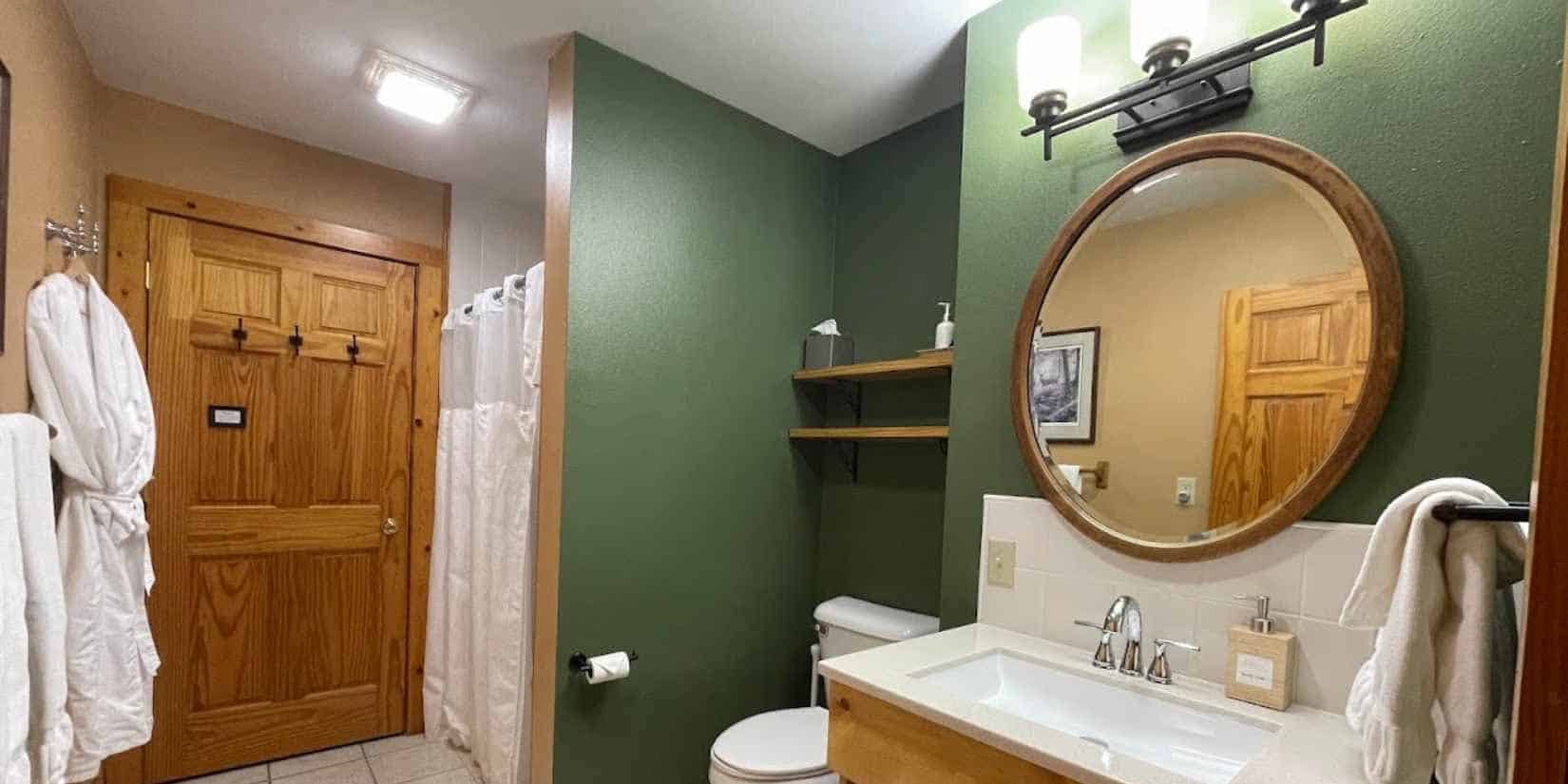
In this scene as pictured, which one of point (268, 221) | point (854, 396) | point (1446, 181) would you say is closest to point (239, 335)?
point (268, 221)

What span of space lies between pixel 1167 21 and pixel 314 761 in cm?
350

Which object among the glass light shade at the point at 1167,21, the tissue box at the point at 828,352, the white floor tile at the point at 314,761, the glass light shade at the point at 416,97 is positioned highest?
the glass light shade at the point at 416,97

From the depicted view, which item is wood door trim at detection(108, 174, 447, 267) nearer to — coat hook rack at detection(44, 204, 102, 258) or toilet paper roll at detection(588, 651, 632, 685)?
coat hook rack at detection(44, 204, 102, 258)

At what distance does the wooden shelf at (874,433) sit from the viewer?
180 centimetres

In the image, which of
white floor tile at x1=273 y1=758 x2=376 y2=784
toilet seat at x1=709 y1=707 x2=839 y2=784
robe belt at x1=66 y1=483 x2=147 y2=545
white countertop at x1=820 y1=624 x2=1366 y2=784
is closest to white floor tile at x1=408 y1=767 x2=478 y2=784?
white floor tile at x1=273 y1=758 x2=376 y2=784

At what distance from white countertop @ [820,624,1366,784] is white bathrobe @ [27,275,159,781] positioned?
70.2 inches

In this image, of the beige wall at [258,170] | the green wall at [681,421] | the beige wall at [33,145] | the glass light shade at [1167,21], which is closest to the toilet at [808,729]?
the green wall at [681,421]

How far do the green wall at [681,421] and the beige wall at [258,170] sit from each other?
4.72 ft

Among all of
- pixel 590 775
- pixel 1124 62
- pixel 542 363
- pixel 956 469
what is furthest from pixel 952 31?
pixel 590 775

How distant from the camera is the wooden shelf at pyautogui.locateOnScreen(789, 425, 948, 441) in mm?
1801

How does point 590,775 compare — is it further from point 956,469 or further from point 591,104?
point 591,104

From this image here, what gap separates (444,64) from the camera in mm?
1853

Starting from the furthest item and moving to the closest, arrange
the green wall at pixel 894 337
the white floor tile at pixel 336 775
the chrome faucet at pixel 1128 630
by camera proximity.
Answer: the white floor tile at pixel 336 775
the green wall at pixel 894 337
the chrome faucet at pixel 1128 630

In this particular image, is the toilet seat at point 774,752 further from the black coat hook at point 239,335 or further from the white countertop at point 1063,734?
the black coat hook at point 239,335
